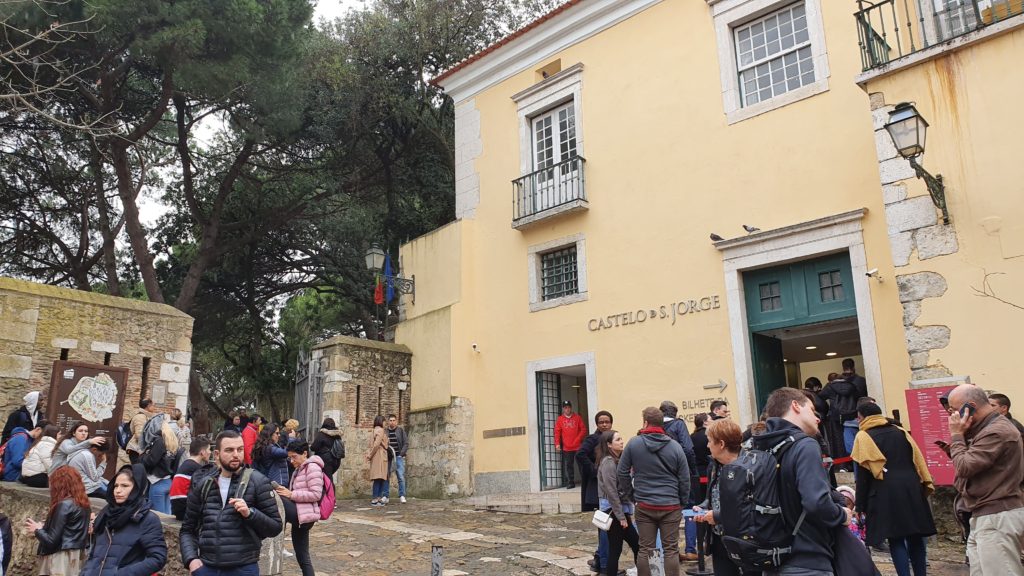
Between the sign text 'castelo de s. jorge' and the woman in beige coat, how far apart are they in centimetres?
426

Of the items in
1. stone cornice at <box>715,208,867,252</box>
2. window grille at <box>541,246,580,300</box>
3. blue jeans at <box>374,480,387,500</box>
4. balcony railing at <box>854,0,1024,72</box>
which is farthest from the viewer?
window grille at <box>541,246,580,300</box>

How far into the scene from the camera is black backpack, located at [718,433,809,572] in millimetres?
3414

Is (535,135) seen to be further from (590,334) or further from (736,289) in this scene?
(736,289)

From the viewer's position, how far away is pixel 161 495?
7.89 meters

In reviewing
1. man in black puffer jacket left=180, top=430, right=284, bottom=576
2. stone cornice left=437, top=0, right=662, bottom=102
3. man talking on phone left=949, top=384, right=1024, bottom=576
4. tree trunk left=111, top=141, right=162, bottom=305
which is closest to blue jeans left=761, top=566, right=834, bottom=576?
man talking on phone left=949, top=384, right=1024, bottom=576

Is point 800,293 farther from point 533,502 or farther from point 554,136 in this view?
point 554,136

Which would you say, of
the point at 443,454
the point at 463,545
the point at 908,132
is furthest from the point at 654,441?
the point at 443,454

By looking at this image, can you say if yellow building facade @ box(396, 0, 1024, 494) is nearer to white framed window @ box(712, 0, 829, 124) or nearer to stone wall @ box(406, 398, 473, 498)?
white framed window @ box(712, 0, 829, 124)

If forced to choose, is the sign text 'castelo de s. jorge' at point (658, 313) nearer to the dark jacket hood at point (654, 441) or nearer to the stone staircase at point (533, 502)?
the stone staircase at point (533, 502)

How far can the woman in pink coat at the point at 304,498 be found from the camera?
6.42m

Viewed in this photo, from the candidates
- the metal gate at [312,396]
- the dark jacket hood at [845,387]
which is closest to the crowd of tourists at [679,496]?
the dark jacket hood at [845,387]

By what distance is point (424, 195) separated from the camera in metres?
20.8

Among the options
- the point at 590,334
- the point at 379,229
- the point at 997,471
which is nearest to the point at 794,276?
the point at 590,334

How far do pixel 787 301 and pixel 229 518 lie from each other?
9078 millimetres
